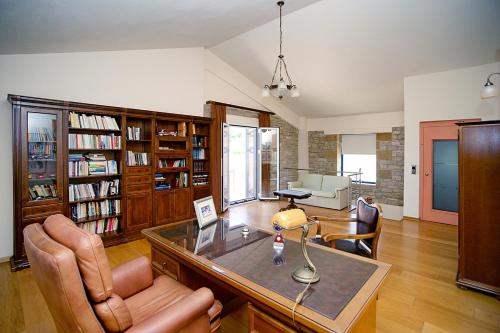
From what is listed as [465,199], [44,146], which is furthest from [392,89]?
[44,146]

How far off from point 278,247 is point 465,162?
212 cm

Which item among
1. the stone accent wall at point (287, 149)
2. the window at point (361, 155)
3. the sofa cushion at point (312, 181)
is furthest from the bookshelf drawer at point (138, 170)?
the window at point (361, 155)

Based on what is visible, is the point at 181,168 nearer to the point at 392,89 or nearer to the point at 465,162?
the point at 465,162

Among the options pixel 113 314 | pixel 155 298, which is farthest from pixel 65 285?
pixel 155 298

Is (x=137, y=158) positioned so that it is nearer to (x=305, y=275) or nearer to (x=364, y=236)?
(x=364, y=236)

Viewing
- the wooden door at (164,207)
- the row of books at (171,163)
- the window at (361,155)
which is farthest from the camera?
the window at (361,155)

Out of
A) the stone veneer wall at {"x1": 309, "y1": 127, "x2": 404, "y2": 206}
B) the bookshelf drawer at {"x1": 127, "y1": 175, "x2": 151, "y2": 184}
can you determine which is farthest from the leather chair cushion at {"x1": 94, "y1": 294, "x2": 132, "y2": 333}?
the stone veneer wall at {"x1": 309, "y1": 127, "x2": 404, "y2": 206}

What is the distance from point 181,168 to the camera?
4895 mm

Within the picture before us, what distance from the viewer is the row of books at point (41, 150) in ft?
10.6

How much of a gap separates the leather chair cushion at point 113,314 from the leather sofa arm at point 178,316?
5cm

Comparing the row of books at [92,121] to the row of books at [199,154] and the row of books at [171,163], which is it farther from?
the row of books at [199,154]

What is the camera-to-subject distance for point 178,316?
1285mm

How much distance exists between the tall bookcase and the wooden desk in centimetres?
197

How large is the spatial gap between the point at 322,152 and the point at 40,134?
6808 mm
